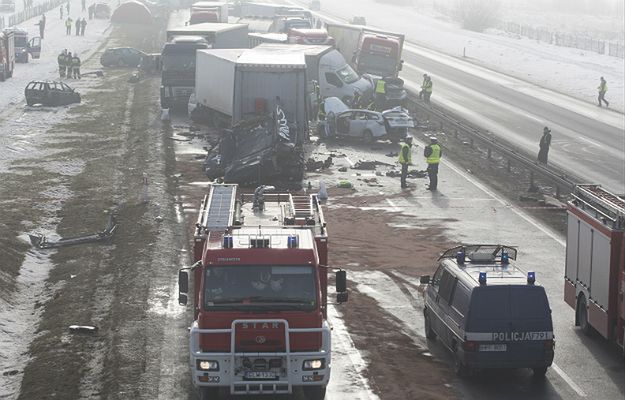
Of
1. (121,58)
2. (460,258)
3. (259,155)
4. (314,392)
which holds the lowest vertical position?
(314,392)

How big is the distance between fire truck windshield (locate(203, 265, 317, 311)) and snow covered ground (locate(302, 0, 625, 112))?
49769 millimetres

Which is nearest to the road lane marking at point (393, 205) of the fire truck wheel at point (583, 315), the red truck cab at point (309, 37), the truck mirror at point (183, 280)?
the fire truck wheel at point (583, 315)

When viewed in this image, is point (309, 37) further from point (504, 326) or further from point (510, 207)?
point (504, 326)

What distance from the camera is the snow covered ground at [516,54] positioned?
76062 millimetres

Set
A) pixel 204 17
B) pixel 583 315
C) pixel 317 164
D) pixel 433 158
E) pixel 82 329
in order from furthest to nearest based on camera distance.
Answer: pixel 204 17
pixel 317 164
pixel 433 158
pixel 583 315
pixel 82 329

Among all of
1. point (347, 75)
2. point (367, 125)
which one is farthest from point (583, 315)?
point (347, 75)

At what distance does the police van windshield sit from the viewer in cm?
1827

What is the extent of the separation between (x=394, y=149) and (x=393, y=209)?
11.9 metres

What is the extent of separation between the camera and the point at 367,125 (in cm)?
4575

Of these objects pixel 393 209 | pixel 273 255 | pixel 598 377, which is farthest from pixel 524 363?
pixel 393 209

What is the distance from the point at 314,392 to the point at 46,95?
136 ft

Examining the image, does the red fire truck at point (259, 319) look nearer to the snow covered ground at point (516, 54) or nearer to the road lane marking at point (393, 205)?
Answer: the road lane marking at point (393, 205)

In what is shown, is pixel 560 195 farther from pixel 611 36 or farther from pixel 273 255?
pixel 611 36

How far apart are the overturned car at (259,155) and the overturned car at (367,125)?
22.2 feet
